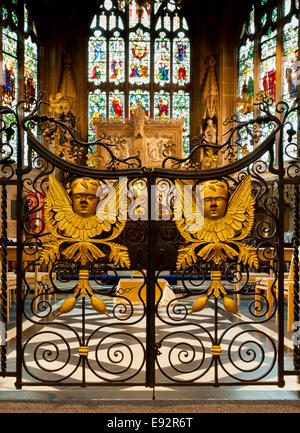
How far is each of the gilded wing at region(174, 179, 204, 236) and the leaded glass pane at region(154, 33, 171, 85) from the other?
12.2 metres

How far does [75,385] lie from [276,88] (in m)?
10.6

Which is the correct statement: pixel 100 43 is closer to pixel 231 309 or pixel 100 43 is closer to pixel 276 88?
pixel 276 88

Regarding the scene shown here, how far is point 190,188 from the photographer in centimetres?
299

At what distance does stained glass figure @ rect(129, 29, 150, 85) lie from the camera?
1447cm

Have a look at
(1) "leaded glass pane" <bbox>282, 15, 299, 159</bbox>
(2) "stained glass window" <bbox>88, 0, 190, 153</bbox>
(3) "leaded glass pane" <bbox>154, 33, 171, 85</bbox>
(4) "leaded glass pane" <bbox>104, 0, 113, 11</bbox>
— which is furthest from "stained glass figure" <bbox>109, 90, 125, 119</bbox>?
(1) "leaded glass pane" <bbox>282, 15, 299, 159</bbox>

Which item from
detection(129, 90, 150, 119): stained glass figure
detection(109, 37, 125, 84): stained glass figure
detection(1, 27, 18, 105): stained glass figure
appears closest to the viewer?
detection(1, 27, 18, 105): stained glass figure

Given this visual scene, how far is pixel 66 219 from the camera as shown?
9.70ft

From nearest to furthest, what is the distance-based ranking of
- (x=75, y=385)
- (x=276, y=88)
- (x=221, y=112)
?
(x=75, y=385)
(x=276, y=88)
(x=221, y=112)

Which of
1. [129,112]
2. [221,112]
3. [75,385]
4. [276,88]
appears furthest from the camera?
[129,112]

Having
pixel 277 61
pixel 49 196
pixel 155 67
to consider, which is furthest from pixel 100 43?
→ pixel 49 196

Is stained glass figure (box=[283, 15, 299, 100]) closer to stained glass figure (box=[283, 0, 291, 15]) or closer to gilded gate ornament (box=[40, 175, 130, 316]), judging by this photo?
stained glass figure (box=[283, 0, 291, 15])

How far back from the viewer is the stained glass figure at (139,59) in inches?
570

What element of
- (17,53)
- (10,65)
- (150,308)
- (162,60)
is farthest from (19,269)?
(162,60)

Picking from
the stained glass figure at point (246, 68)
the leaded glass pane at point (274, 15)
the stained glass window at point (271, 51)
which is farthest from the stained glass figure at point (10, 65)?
the leaded glass pane at point (274, 15)
